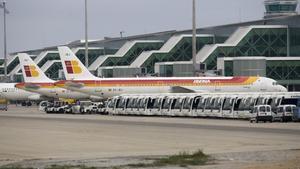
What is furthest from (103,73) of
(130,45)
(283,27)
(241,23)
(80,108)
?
(80,108)

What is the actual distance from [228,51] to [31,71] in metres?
38.0

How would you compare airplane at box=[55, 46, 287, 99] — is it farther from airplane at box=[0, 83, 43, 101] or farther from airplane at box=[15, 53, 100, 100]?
airplane at box=[0, 83, 43, 101]

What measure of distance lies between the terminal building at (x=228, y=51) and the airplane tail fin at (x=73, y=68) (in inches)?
857

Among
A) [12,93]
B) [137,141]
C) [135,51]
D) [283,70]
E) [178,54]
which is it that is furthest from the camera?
[135,51]

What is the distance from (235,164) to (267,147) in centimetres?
925

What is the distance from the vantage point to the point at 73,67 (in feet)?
381

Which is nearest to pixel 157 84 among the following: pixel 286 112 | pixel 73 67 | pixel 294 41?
pixel 73 67

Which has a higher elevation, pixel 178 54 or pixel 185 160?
pixel 178 54

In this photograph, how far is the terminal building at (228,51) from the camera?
126 metres

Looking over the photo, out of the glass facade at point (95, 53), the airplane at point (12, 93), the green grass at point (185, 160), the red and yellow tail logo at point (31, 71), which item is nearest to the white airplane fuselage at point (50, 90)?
the red and yellow tail logo at point (31, 71)

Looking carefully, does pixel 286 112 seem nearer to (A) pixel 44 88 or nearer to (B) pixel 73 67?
(B) pixel 73 67

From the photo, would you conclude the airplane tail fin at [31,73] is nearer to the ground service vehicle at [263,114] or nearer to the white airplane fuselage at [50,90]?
the white airplane fuselage at [50,90]

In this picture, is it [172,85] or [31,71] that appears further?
[31,71]

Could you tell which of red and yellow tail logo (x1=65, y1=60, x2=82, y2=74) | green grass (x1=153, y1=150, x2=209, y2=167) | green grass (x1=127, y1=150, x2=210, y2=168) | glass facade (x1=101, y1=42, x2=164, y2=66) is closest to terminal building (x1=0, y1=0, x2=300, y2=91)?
glass facade (x1=101, y1=42, x2=164, y2=66)
